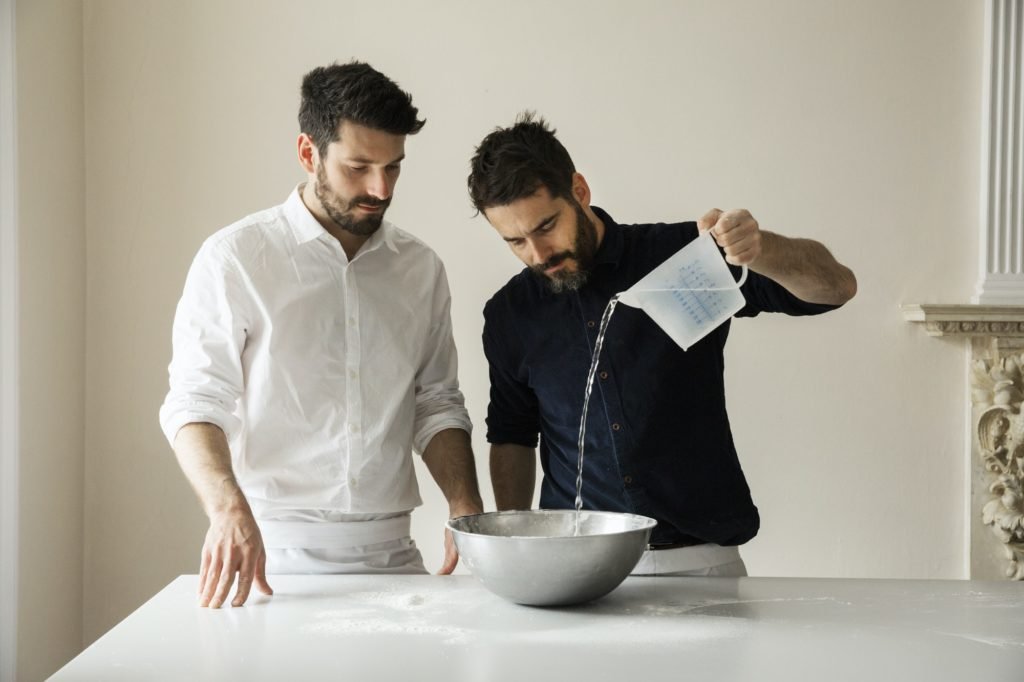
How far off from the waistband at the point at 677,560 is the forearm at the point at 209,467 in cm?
69

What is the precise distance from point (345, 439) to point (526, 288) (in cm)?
45

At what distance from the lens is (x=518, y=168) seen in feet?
5.95

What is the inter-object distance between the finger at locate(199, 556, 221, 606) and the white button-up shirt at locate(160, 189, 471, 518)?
0.34 meters

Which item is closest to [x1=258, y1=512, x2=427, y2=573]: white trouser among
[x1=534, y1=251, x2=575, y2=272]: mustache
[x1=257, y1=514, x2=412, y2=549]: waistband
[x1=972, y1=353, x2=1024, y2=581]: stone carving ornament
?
[x1=257, y1=514, x2=412, y2=549]: waistband

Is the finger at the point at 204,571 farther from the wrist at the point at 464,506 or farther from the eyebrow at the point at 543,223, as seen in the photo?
the eyebrow at the point at 543,223

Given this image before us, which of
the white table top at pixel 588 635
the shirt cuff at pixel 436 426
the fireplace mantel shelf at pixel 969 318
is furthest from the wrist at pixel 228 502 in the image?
the fireplace mantel shelf at pixel 969 318

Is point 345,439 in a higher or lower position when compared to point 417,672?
higher

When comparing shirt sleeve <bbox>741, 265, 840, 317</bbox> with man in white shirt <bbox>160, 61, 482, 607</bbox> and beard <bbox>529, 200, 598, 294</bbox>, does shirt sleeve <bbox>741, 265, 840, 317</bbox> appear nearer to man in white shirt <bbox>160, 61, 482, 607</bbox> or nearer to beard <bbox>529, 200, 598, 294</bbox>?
beard <bbox>529, 200, 598, 294</bbox>

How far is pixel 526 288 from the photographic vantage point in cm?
200

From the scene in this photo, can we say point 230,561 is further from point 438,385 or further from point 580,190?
point 580,190

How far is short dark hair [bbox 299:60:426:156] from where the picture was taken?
1.86 meters

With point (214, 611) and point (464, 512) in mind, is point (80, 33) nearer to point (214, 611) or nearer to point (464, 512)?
point (464, 512)

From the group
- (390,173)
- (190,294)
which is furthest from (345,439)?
(390,173)

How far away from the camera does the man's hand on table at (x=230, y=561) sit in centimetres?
146
